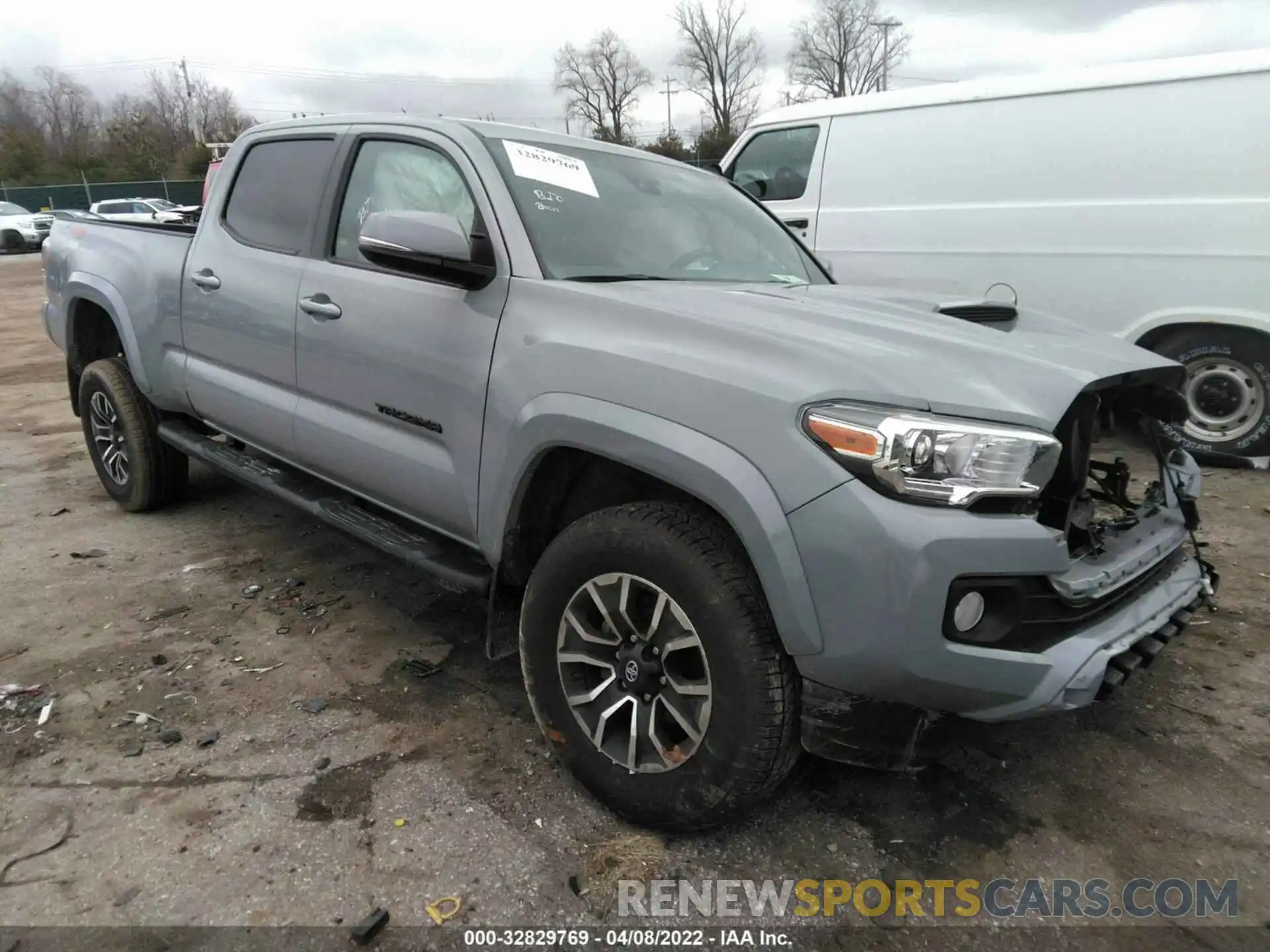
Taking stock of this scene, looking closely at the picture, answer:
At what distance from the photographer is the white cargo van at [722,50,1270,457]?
4801 mm

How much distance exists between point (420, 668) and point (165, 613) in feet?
3.97

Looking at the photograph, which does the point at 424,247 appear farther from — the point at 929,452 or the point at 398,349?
the point at 929,452

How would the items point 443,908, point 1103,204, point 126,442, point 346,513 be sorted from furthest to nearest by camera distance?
point 1103,204 → point 126,442 → point 346,513 → point 443,908

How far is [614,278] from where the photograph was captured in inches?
103

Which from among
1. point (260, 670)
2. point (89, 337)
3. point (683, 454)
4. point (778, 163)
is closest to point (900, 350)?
point (683, 454)

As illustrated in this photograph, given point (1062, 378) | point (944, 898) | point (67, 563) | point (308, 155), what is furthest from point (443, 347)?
point (67, 563)

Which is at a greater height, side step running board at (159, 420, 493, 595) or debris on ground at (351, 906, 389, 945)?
side step running board at (159, 420, 493, 595)

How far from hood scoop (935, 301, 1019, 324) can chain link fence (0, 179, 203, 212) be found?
4644cm

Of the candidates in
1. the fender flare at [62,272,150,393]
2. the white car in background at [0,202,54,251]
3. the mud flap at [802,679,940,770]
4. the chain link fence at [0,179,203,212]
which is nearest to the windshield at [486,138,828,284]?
the mud flap at [802,679,940,770]

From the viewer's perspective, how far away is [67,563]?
13.2 feet

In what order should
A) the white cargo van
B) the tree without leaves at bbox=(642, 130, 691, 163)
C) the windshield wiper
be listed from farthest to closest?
the tree without leaves at bbox=(642, 130, 691, 163), the white cargo van, the windshield wiper

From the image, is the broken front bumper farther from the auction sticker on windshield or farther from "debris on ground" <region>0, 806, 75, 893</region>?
"debris on ground" <region>0, 806, 75, 893</region>

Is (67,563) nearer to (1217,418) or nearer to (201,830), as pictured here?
(201,830)

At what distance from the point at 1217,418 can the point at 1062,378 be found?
4.18 metres
